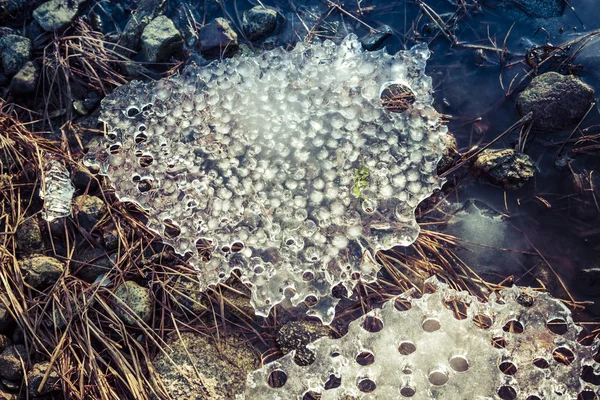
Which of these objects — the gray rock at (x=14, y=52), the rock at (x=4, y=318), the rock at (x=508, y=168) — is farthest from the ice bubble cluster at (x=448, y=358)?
the gray rock at (x=14, y=52)

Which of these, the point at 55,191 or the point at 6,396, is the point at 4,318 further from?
the point at 55,191

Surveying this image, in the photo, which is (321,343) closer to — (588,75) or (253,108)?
(253,108)

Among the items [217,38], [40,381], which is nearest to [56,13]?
[217,38]

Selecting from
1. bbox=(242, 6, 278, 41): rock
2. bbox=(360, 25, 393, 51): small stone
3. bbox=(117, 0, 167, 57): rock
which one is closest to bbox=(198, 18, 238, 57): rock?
bbox=(242, 6, 278, 41): rock

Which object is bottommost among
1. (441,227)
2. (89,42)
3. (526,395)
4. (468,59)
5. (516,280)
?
(526,395)

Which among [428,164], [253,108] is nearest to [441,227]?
[428,164]
